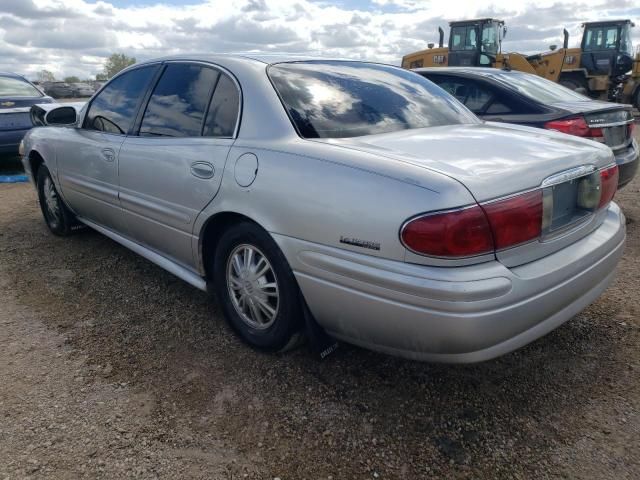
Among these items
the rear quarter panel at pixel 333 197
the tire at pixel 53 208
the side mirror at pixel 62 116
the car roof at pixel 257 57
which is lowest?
the tire at pixel 53 208

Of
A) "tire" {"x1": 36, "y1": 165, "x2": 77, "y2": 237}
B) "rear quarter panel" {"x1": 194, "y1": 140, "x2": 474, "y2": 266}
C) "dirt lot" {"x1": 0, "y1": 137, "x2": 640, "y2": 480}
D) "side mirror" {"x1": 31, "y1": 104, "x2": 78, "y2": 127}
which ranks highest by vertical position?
"side mirror" {"x1": 31, "y1": 104, "x2": 78, "y2": 127}

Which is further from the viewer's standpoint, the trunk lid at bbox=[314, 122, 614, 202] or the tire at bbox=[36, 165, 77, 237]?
the tire at bbox=[36, 165, 77, 237]

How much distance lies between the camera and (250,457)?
215 cm

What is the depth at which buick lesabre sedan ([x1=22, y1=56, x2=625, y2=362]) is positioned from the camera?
2.00m

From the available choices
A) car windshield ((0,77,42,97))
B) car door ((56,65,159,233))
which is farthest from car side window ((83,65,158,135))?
car windshield ((0,77,42,97))

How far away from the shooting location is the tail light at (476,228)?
1947 millimetres

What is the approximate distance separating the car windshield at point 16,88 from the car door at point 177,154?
20.3ft

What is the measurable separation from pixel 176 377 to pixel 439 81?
438 cm

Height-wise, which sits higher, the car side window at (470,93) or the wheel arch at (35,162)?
the car side window at (470,93)

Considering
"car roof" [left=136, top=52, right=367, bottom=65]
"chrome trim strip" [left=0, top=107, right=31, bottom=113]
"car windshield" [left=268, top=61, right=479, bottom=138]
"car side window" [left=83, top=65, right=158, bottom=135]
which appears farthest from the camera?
"chrome trim strip" [left=0, top=107, right=31, bottom=113]

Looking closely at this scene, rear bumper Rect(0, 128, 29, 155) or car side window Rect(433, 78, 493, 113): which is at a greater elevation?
car side window Rect(433, 78, 493, 113)

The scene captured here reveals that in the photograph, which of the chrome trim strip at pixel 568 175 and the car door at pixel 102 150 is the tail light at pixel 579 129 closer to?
the chrome trim strip at pixel 568 175

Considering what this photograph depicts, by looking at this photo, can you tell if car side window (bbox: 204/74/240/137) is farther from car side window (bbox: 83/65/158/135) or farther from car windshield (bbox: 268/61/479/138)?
car side window (bbox: 83/65/158/135)

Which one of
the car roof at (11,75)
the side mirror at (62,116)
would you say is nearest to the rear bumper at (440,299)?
the side mirror at (62,116)
